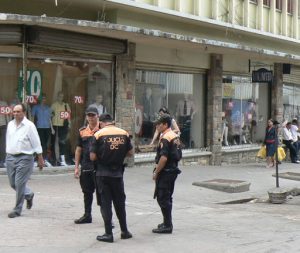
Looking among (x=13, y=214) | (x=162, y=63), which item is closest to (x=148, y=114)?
(x=162, y=63)

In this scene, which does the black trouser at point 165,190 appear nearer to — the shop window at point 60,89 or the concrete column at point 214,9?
the shop window at point 60,89

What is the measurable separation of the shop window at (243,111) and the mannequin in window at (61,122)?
25.0 feet

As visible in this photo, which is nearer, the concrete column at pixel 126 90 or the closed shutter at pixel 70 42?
the closed shutter at pixel 70 42

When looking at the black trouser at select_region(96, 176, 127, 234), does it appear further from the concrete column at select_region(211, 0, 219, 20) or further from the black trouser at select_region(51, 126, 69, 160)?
the concrete column at select_region(211, 0, 219, 20)

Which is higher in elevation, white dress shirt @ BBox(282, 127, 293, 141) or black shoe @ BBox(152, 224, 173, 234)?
white dress shirt @ BBox(282, 127, 293, 141)

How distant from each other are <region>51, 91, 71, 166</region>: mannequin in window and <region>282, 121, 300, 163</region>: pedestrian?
11022 mm

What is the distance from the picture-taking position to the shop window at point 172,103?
56.4 feet

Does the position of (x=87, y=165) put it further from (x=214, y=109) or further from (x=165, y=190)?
(x=214, y=109)

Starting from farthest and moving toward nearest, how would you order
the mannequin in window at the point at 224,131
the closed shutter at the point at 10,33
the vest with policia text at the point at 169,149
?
the mannequin in window at the point at 224,131 < the closed shutter at the point at 10,33 < the vest with policia text at the point at 169,149

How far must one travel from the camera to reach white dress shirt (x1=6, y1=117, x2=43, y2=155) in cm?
902

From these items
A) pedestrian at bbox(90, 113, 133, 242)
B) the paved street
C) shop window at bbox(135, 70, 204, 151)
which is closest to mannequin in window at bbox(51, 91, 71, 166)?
the paved street

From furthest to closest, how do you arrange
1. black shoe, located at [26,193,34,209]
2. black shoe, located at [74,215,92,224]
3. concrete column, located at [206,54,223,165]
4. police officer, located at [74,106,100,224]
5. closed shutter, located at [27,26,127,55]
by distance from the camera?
1. concrete column, located at [206,54,223,165]
2. closed shutter, located at [27,26,127,55]
3. black shoe, located at [26,193,34,209]
4. black shoe, located at [74,215,92,224]
5. police officer, located at [74,106,100,224]

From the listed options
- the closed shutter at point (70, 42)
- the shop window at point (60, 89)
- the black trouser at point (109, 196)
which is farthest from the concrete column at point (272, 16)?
the black trouser at point (109, 196)

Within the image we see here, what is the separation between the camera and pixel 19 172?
29.5 ft
